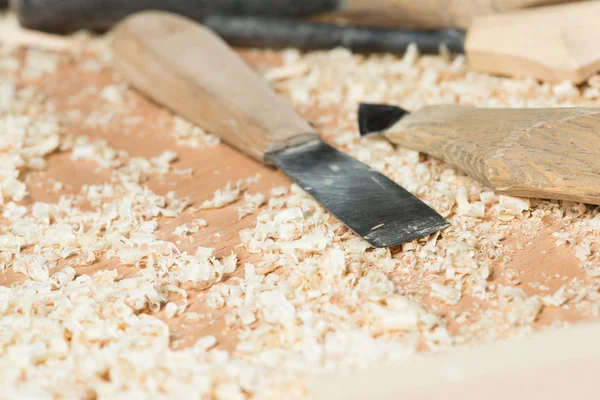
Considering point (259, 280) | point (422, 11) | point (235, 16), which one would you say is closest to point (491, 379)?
point (259, 280)

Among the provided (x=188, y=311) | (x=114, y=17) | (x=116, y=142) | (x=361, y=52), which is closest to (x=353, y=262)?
(x=188, y=311)

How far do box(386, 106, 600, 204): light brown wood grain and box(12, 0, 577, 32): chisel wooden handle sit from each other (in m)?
0.61

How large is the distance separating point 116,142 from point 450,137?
729 mm

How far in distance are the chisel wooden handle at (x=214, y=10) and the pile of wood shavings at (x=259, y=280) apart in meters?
0.40

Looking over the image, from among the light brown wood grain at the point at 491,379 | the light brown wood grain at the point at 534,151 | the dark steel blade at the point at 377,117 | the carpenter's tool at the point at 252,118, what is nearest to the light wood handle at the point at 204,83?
the carpenter's tool at the point at 252,118

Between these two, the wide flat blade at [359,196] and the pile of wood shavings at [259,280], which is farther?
the wide flat blade at [359,196]

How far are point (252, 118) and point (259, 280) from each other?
0.42m

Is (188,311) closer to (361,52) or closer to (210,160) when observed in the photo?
(210,160)

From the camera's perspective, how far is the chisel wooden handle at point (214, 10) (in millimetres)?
1650

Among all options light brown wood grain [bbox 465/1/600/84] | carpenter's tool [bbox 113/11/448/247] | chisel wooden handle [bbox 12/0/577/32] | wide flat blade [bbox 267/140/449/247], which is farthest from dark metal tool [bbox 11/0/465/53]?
wide flat blade [bbox 267/140/449/247]

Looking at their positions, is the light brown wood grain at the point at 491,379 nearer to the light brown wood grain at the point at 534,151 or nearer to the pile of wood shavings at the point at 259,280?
the pile of wood shavings at the point at 259,280

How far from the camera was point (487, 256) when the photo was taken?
3.16ft

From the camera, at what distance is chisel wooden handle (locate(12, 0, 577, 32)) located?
165 cm

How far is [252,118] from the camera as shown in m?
1.27
